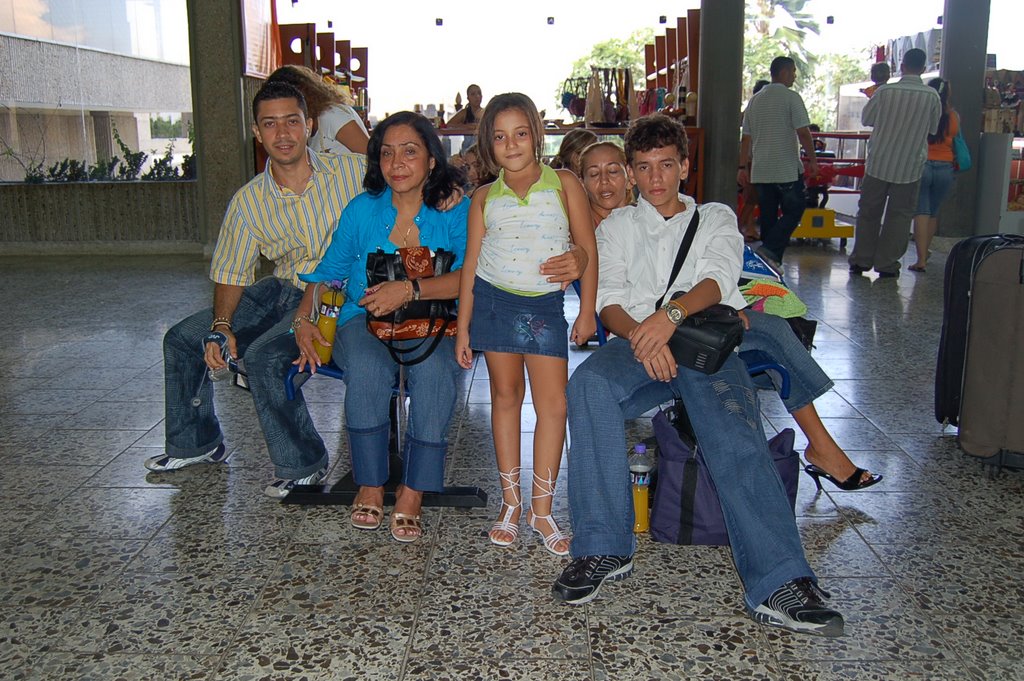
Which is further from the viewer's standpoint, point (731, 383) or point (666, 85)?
point (666, 85)

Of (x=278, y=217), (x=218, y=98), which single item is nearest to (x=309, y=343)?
(x=278, y=217)

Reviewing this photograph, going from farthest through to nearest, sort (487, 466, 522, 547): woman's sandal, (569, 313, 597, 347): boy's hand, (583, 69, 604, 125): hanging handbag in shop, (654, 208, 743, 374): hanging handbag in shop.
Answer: (583, 69, 604, 125): hanging handbag in shop < (487, 466, 522, 547): woman's sandal < (569, 313, 597, 347): boy's hand < (654, 208, 743, 374): hanging handbag in shop

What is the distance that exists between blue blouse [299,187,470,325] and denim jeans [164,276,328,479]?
1.23ft

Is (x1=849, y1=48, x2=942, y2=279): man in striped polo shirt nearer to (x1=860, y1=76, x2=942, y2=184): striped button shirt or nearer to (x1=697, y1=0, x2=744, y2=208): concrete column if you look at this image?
(x1=860, y1=76, x2=942, y2=184): striped button shirt

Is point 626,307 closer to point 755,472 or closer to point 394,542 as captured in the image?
point 755,472

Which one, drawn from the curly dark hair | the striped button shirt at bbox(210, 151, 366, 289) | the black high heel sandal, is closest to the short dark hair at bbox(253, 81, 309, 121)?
the striped button shirt at bbox(210, 151, 366, 289)

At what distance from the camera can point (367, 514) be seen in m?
3.06

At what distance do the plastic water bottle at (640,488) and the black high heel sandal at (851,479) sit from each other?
0.66 m

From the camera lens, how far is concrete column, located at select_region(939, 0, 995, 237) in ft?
30.3

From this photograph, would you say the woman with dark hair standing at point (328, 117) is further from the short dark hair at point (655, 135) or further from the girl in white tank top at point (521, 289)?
the short dark hair at point (655, 135)

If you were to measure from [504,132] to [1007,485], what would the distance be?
82.9 inches

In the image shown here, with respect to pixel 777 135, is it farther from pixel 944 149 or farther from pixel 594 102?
pixel 594 102

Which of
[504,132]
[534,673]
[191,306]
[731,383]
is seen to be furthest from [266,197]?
[191,306]

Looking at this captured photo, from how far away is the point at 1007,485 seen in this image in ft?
11.0
